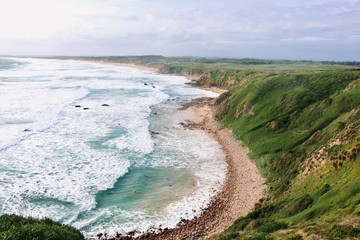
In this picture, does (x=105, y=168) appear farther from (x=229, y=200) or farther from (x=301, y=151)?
(x=301, y=151)

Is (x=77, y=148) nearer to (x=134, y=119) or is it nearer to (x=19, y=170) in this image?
(x=19, y=170)

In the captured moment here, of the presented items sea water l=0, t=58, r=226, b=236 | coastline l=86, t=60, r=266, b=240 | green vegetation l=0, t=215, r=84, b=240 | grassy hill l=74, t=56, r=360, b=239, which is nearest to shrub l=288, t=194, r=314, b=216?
grassy hill l=74, t=56, r=360, b=239

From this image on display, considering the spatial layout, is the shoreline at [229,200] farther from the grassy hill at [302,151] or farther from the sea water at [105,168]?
the grassy hill at [302,151]

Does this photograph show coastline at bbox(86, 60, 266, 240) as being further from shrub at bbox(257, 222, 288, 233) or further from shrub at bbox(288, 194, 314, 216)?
shrub at bbox(257, 222, 288, 233)

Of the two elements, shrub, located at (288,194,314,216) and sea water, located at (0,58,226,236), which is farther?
sea water, located at (0,58,226,236)

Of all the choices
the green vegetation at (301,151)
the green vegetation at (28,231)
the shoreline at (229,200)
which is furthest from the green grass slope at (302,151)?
the green vegetation at (28,231)
